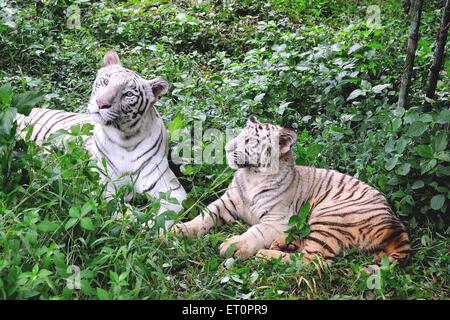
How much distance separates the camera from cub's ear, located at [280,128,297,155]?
4.47 metres

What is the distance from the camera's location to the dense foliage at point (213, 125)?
3.70 m

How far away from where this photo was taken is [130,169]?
477 centimetres

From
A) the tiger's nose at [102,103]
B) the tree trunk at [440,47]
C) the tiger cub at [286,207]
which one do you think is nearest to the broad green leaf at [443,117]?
the tiger cub at [286,207]

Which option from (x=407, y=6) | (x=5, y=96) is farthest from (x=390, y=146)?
(x=407, y=6)

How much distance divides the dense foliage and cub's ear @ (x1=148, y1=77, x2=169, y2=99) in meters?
0.45

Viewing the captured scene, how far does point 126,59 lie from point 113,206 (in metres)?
3.38

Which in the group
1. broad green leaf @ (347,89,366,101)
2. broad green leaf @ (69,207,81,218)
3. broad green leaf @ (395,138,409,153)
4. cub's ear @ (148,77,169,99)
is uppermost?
cub's ear @ (148,77,169,99)

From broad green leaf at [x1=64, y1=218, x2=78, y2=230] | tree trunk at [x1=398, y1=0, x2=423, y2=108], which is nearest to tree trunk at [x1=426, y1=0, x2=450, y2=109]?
tree trunk at [x1=398, y1=0, x2=423, y2=108]

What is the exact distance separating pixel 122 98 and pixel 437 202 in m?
2.25

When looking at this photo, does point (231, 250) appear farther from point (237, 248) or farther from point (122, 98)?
point (122, 98)

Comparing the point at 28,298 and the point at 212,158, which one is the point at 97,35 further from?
the point at 28,298

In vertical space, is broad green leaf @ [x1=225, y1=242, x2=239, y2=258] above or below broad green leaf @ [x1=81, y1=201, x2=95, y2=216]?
below

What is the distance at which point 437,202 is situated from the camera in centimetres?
430

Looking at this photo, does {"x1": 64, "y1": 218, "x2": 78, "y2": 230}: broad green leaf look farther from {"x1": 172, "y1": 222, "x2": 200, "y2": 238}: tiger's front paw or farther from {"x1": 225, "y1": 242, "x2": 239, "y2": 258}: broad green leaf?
{"x1": 225, "y1": 242, "x2": 239, "y2": 258}: broad green leaf
